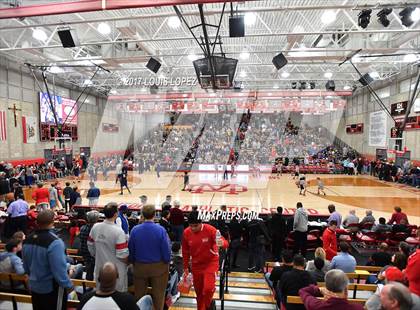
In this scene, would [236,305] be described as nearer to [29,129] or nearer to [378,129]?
[29,129]

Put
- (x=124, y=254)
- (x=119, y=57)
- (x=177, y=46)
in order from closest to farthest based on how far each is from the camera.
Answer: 1. (x=124, y=254)
2. (x=119, y=57)
3. (x=177, y=46)

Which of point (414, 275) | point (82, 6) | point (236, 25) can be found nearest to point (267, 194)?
point (236, 25)

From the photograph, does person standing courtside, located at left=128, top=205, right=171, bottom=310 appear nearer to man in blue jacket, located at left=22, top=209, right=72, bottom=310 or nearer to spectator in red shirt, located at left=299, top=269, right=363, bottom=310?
man in blue jacket, located at left=22, top=209, right=72, bottom=310

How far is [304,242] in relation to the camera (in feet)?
24.6

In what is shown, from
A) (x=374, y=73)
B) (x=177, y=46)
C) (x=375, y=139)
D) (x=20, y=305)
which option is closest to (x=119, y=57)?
(x=177, y=46)

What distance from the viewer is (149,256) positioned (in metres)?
3.25

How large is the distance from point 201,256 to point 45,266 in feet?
5.76

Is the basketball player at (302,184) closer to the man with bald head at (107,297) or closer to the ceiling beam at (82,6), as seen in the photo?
the ceiling beam at (82,6)

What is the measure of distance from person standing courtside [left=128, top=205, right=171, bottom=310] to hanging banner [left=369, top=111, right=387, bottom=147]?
80.4ft

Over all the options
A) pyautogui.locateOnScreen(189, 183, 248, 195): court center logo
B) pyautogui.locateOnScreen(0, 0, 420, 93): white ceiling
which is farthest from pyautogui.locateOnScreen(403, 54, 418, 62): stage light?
pyautogui.locateOnScreen(189, 183, 248, 195): court center logo

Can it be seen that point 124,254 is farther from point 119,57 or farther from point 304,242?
point 119,57

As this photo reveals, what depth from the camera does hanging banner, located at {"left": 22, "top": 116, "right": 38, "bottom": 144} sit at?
1955 cm

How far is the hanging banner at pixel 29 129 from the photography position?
64.1 ft

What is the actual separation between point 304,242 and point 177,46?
13547 mm
